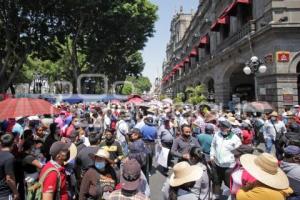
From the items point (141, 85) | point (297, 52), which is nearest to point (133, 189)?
point (297, 52)

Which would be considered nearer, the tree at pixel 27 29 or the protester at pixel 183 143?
the protester at pixel 183 143

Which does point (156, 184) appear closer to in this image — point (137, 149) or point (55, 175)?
point (137, 149)

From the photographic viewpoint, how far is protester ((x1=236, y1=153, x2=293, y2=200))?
3.42 m

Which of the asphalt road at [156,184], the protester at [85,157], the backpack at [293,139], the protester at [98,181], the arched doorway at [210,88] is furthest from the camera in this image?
the arched doorway at [210,88]

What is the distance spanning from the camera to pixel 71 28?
23.7 m

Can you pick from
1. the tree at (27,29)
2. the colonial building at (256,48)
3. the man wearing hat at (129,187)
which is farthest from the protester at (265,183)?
the tree at (27,29)

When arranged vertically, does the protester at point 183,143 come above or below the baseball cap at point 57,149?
below

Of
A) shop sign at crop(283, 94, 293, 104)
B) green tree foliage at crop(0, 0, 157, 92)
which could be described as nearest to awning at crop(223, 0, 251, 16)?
shop sign at crop(283, 94, 293, 104)

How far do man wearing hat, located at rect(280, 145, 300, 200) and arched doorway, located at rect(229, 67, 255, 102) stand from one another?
74.2 ft

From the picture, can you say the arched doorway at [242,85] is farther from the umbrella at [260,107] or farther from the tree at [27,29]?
the tree at [27,29]

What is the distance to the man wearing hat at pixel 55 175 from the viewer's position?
4.27 meters

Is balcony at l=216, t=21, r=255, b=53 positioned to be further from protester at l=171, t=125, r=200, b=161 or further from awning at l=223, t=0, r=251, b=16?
protester at l=171, t=125, r=200, b=161

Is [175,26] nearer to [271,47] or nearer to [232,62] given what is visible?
[232,62]

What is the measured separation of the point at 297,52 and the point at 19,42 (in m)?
14.2
